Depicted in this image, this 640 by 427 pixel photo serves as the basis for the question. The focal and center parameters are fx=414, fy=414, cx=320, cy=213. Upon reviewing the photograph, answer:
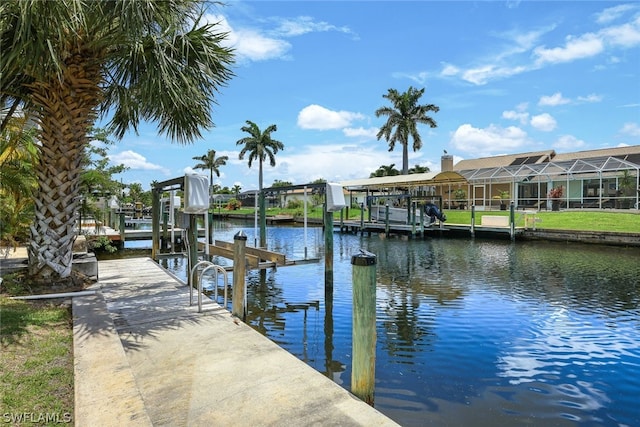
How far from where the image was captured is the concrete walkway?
11.0 ft

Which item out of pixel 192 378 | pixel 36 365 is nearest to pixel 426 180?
pixel 192 378

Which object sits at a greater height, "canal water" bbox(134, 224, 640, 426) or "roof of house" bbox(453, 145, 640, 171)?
"roof of house" bbox(453, 145, 640, 171)

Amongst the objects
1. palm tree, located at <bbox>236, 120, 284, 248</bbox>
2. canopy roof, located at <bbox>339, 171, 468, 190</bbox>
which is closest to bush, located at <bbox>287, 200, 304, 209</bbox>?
palm tree, located at <bbox>236, 120, 284, 248</bbox>

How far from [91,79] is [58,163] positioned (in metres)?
1.61

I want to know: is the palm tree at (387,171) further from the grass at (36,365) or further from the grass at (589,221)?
the grass at (36,365)

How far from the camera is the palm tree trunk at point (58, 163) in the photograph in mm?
7090

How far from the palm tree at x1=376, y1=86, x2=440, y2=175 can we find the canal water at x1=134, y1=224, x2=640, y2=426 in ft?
105

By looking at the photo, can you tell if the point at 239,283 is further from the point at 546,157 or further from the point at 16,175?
the point at 546,157

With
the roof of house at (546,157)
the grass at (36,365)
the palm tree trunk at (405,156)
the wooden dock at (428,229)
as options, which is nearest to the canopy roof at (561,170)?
the roof of house at (546,157)

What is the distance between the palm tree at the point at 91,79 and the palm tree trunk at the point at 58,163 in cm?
2

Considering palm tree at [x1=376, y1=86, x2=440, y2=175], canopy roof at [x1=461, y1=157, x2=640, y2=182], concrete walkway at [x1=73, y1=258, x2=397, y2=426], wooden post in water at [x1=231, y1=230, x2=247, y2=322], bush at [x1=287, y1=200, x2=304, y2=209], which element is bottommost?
concrete walkway at [x1=73, y1=258, x2=397, y2=426]

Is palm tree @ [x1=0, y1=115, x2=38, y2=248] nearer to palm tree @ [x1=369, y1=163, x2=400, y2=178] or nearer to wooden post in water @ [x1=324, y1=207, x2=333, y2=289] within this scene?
wooden post in water @ [x1=324, y1=207, x2=333, y2=289]

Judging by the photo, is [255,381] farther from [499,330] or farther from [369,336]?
[499,330]

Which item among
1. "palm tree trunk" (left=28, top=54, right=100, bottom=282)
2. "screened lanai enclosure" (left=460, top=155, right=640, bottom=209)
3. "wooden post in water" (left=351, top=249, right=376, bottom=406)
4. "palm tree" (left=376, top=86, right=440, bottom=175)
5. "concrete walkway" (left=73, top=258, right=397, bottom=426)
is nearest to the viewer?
"concrete walkway" (left=73, top=258, right=397, bottom=426)
